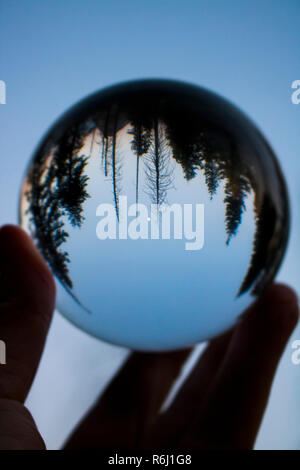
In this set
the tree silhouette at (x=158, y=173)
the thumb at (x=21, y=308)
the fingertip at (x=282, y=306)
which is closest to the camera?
the tree silhouette at (x=158, y=173)

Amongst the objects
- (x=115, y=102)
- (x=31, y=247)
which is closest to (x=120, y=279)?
(x=31, y=247)

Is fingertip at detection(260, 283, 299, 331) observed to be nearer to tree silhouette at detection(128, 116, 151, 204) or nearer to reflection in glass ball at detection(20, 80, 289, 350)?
reflection in glass ball at detection(20, 80, 289, 350)

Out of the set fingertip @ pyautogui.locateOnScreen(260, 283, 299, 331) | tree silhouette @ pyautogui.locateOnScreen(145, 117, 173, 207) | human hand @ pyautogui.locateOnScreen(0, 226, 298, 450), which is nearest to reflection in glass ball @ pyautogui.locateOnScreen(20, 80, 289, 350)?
tree silhouette @ pyautogui.locateOnScreen(145, 117, 173, 207)

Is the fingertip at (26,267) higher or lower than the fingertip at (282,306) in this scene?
higher

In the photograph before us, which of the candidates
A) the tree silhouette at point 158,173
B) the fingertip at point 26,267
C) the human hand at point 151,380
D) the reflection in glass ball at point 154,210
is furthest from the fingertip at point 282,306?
the fingertip at point 26,267

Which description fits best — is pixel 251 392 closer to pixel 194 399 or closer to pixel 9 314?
pixel 194 399

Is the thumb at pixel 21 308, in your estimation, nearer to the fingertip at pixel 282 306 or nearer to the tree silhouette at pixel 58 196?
the tree silhouette at pixel 58 196

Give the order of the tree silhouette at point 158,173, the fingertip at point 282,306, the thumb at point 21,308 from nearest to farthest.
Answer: the tree silhouette at point 158,173, the thumb at point 21,308, the fingertip at point 282,306
